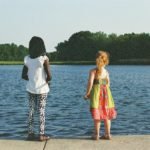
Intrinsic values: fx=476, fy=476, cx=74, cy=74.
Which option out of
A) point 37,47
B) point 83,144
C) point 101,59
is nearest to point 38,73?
point 37,47

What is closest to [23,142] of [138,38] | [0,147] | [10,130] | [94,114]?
[0,147]

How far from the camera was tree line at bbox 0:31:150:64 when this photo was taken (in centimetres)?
15050

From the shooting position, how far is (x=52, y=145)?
8234 mm

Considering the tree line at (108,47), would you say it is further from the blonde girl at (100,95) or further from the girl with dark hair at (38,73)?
the girl with dark hair at (38,73)

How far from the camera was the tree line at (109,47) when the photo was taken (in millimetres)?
150500

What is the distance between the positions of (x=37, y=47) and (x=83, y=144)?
194cm

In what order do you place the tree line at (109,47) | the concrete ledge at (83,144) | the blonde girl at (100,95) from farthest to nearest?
the tree line at (109,47) < the blonde girl at (100,95) < the concrete ledge at (83,144)

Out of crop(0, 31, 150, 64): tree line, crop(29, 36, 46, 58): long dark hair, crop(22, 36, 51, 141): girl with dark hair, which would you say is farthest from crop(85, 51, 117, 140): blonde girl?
crop(0, 31, 150, 64): tree line

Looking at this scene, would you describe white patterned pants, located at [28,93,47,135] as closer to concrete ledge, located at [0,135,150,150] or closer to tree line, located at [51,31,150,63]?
concrete ledge, located at [0,135,150,150]

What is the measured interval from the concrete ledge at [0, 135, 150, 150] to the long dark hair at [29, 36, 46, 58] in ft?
5.25

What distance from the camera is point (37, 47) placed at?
8.69 m

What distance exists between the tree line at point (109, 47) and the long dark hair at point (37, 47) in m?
142

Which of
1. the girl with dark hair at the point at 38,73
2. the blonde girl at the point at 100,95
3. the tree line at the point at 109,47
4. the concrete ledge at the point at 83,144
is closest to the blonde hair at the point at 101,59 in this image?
the blonde girl at the point at 100,95

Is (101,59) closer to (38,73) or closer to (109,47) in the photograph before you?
(38,73)
